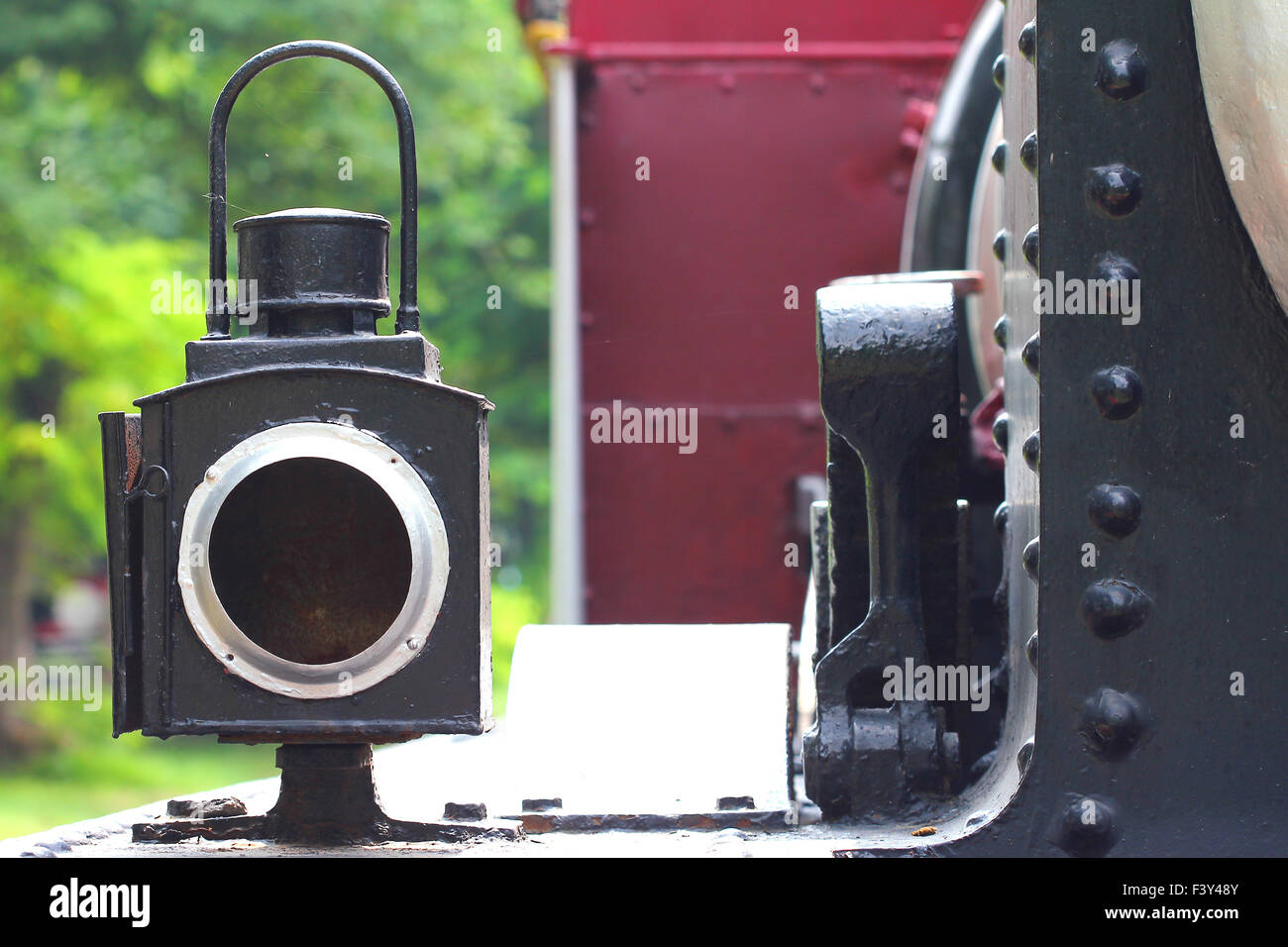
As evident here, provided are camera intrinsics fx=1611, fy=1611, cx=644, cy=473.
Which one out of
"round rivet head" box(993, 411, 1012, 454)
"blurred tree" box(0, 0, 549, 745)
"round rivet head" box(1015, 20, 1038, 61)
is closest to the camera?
"round rivet head" box(1015, 20, 1038, 61)

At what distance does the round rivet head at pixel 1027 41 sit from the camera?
137 cm

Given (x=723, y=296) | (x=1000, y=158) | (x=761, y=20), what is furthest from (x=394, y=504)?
(x=761, y=20)

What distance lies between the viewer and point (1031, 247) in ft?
4.47

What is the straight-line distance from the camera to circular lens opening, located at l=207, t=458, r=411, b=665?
4.67ft

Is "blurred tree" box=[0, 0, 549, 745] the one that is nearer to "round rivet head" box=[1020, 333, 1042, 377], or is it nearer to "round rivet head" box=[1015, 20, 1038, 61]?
"round rivet head" box=[1015, 20, 1038, 61]

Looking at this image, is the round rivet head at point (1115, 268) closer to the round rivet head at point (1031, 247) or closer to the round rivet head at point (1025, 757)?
the round rivet head at point (1031, 247)

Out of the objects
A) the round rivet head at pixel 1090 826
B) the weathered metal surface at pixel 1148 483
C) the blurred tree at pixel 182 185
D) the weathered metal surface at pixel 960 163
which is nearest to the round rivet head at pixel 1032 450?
the weathered metal surface at pixel 1148 483

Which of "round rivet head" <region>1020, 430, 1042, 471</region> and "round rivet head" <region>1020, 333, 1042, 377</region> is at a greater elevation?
"round rivet head" <region>1020, 333, 1042, 377</region>

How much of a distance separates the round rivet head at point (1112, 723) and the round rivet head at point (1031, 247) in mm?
360

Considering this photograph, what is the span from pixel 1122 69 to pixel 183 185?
1114cm

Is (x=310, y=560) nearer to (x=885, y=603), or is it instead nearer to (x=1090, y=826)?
(x=885, y=603)

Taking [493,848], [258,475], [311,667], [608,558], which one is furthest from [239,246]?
[608,558]

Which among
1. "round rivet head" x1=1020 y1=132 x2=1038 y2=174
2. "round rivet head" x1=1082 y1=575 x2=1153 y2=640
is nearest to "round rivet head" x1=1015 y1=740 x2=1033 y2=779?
"round rivet head" x1=1082 y1=575 x2=1153 y2=640

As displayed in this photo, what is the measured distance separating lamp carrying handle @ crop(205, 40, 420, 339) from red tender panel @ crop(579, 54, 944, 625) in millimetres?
2123
